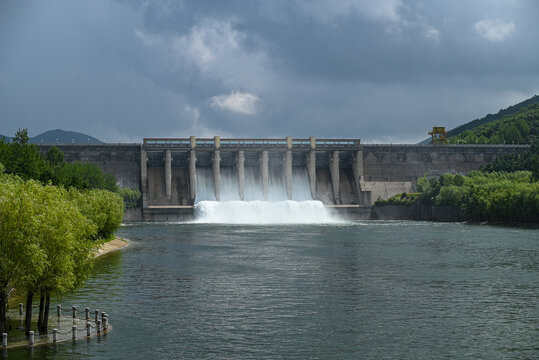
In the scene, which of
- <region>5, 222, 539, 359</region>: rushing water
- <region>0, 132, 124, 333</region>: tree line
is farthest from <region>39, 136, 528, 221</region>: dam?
<region>0, 132, 124, 333</region>: tree line

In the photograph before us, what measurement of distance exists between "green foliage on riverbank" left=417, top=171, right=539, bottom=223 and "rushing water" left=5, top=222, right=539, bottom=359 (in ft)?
138

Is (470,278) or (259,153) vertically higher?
(259,153)

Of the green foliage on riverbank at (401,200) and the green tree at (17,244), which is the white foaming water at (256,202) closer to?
the green foliage on riverbank at (401,200)

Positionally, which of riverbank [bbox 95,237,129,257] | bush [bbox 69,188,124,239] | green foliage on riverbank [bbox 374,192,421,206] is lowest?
riverbank [bbox 95,237,129,257]

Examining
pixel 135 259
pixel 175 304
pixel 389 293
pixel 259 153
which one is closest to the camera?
pixel 175 304

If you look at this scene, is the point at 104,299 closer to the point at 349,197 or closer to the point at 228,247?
the point at 228,247

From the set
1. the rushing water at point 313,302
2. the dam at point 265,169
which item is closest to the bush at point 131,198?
the dam at point 265,169

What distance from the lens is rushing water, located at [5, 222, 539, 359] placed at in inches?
1243

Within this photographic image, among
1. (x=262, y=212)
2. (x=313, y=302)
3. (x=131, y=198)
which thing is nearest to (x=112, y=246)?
(x=313, y=302)

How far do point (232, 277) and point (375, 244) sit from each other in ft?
110

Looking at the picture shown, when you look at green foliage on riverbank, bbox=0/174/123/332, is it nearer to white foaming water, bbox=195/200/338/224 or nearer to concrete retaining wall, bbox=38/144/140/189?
white foaming water, bbox=195/200/338/224

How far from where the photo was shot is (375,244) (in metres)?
84.3

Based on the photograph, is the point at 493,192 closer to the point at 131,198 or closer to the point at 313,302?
the point at 131,198

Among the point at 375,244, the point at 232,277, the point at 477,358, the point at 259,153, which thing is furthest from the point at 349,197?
the point at 477,358
